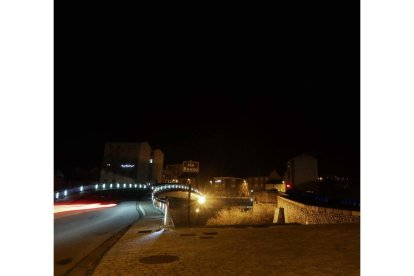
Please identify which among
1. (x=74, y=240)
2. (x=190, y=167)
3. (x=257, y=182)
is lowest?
(x=257, y=182)

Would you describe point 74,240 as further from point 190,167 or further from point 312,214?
point 312,214

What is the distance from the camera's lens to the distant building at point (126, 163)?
234 ft

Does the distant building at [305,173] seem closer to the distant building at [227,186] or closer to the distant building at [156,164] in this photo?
the distant building at [156,164]

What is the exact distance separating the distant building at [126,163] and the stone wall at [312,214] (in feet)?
A: 134

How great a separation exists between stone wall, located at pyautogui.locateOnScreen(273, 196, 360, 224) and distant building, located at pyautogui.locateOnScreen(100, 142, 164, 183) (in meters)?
40.7

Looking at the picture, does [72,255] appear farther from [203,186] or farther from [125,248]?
[203,186]

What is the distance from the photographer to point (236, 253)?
851 centimetres

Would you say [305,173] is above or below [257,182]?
above

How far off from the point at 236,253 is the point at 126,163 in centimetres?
6618

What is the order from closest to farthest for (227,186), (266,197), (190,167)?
(190,167) < (266,197) < (227,186)

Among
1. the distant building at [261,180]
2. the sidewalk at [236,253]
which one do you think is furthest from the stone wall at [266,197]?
the distant building at [261,180]

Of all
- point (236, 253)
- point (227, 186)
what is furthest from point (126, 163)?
point (236, 253)

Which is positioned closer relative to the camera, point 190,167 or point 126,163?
point 190,167

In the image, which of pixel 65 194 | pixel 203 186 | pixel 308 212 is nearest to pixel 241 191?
pixel 203 186
